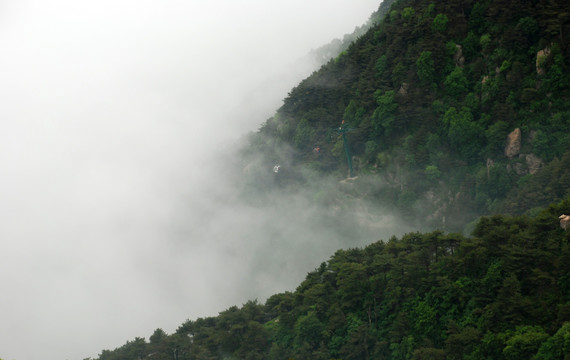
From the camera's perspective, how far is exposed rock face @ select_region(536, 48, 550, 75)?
10262 cm

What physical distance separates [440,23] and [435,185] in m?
24.3

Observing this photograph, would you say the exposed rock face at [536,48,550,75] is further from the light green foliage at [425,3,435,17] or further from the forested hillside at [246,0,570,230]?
the light green foliage at [425,3,435,17]

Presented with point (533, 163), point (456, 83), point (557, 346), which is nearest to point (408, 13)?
point (456, 83)

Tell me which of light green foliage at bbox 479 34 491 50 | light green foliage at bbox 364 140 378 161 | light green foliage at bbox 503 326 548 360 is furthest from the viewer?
light green foliage at bbox 364 140 378 161

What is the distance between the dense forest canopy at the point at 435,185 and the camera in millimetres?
72938

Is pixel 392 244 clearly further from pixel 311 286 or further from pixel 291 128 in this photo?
pixel 291 128

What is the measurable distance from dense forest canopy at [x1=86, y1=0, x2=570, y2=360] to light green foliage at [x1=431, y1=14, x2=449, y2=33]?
0.15 meters

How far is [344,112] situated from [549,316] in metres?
71.3

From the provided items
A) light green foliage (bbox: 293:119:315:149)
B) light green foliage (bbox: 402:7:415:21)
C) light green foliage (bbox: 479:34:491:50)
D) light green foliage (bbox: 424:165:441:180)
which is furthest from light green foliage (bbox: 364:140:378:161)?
light green foliage (bbox: 479:34:491:50)

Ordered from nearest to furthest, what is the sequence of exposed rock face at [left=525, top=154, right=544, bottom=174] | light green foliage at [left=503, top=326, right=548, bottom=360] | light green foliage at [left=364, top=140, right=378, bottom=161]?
light green foliage at [left=503, top=326, right=548, bottom=360] < exposed rock face at [left=525, top=154, right=544, bottom=174] < light green foliage at [left=364, top=140, right=378, bottom=161]

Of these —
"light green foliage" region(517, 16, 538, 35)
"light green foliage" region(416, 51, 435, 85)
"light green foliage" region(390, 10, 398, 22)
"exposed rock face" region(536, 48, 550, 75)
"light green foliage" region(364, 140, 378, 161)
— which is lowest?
"exposed rock face" region(536, 48, 550, 75)

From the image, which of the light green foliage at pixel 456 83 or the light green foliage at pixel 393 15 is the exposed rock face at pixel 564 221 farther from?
the light green foliage at pixel 393 15

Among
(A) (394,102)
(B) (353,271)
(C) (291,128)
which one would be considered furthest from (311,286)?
(C) (291,128)

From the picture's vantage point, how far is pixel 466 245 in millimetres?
78062
